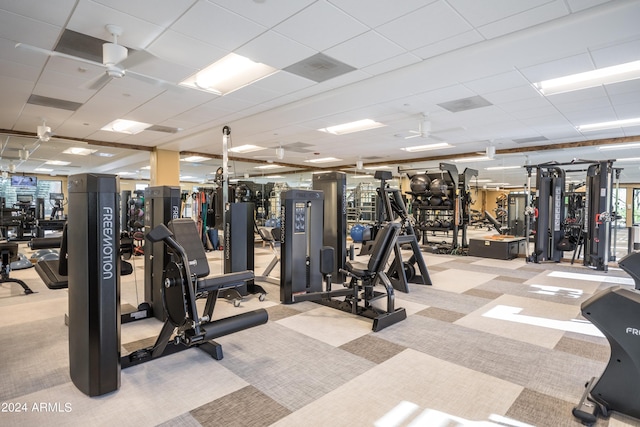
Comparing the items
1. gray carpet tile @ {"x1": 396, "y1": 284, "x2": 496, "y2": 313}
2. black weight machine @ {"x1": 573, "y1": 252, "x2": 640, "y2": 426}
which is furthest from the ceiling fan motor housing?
black weight machine @ {"x1": 573, "y1": 252, "x2": 640, "y2": 426}

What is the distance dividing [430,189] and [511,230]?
5281mm

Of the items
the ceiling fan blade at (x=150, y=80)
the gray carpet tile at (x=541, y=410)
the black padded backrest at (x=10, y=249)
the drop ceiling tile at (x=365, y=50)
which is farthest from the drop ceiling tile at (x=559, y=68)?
the black padded backrest at (x=10, y=249)

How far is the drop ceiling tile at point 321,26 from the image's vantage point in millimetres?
3224

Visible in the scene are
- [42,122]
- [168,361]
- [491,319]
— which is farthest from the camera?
[42,122]

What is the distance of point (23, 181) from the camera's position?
8.70 meters

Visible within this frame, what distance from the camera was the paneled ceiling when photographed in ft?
10.6

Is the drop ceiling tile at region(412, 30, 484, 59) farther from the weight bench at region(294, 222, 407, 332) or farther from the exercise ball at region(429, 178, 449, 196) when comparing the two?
the exercise ball at region(429, 178, 449, 196)

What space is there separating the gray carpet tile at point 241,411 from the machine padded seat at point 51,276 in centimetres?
174

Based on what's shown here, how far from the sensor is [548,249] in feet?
25.2

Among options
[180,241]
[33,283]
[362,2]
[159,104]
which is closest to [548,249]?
[362,2]

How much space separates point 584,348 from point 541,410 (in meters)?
1.34

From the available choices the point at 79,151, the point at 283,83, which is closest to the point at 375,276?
the point at 283,83

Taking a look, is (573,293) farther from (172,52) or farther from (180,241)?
(172,52)

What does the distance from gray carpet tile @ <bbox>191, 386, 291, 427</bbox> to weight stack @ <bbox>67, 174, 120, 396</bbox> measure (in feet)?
2.19
